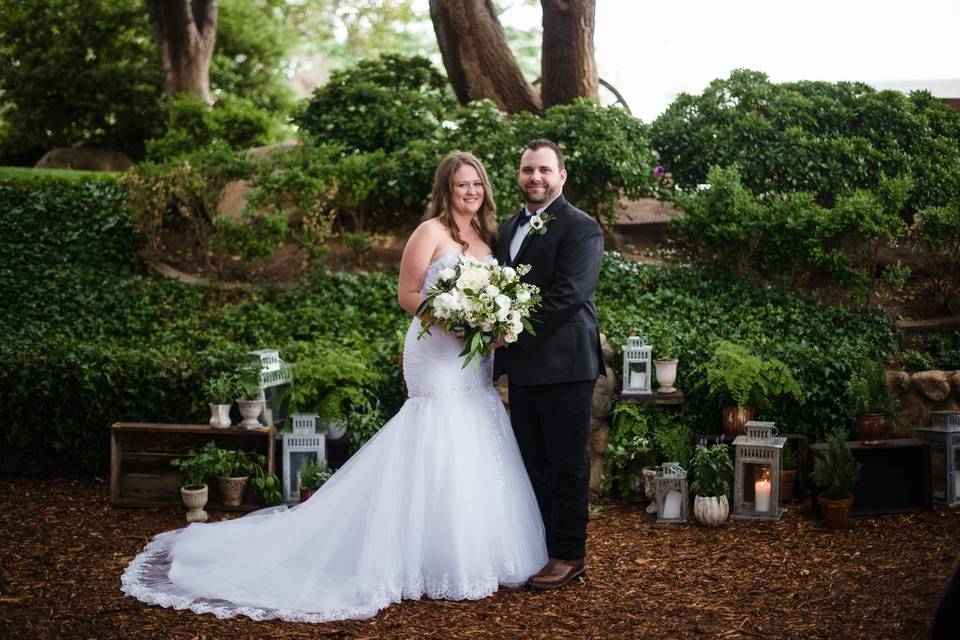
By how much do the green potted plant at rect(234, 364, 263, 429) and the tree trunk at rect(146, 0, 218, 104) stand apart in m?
9.75

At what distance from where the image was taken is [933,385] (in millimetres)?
6402

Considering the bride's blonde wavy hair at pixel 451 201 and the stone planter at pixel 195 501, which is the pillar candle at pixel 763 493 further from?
the stone planter at pixel 195 501

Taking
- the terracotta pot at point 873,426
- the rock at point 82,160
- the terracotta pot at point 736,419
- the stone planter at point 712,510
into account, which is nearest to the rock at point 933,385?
the terracotta pot at point 873,426

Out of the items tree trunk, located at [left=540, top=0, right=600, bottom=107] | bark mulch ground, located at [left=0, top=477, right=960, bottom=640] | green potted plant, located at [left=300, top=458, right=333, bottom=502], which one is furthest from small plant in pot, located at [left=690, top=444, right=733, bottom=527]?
tree trunk, located at [left=540, top=0, right=600, bottom=107]

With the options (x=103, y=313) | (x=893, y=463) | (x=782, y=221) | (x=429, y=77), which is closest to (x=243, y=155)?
(x=103, y=313)

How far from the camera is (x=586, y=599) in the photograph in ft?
14.9

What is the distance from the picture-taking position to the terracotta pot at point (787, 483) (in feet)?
19.9

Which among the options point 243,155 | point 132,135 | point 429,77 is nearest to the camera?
point 243,155

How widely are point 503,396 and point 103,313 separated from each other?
4.30 m

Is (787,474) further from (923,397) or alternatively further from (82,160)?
(82,160)

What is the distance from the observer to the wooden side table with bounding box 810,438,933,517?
19.2ft

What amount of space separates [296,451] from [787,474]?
3190mm

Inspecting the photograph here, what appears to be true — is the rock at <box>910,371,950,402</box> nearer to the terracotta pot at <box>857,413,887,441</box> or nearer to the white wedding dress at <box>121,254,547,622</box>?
the terracotta pot at <box>857,413,887,441</box>

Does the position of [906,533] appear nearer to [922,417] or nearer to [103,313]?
[922,417]
